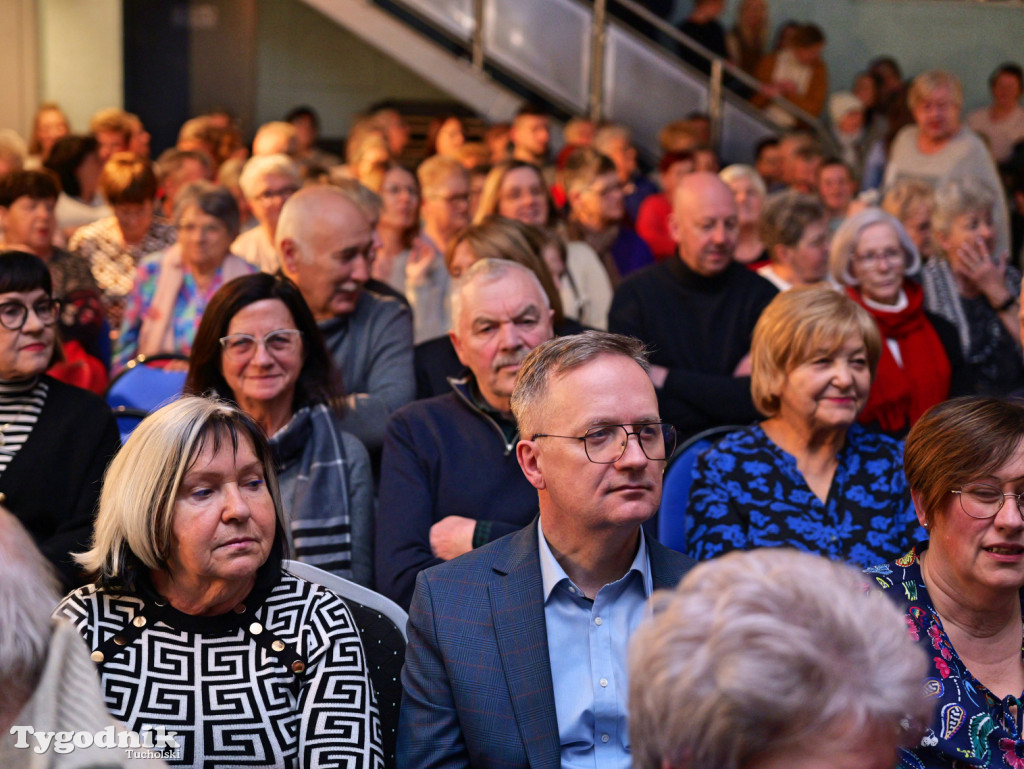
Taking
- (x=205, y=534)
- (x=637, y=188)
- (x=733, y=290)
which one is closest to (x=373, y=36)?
(x=637, y=188)

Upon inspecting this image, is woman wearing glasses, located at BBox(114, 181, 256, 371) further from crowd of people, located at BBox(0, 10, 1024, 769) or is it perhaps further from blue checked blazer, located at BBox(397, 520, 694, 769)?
blue checked blazer, located at BBox(397, 520, 694, 769)

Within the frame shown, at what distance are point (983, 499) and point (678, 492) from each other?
3.26 ft

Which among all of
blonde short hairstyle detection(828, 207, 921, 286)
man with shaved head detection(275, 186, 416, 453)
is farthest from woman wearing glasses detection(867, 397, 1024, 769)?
blonde short hairstyle detection(828, 207, 921, 286)

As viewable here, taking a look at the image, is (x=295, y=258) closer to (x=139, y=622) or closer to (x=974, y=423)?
(x=139, y=622)

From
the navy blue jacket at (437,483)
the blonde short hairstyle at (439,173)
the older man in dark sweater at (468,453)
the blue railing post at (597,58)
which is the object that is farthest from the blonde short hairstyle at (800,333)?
the blue railing post at (597,58)

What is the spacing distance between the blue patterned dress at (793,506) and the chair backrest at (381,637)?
856 millimetres

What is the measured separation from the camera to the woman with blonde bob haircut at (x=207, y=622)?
2.04m

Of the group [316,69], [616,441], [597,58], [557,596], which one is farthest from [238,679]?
[316,69]

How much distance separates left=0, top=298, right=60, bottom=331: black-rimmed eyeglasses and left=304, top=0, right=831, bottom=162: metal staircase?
7.21 metres

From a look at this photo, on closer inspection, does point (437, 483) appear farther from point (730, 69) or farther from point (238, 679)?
point (730, 69)

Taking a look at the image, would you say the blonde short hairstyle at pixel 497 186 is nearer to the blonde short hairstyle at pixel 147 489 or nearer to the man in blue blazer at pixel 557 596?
the man in blue blazer at pixel 557 596

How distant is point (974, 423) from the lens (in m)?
2.21

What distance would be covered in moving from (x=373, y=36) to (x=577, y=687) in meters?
8.77

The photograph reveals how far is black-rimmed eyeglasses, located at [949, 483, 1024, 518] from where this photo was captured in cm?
217
